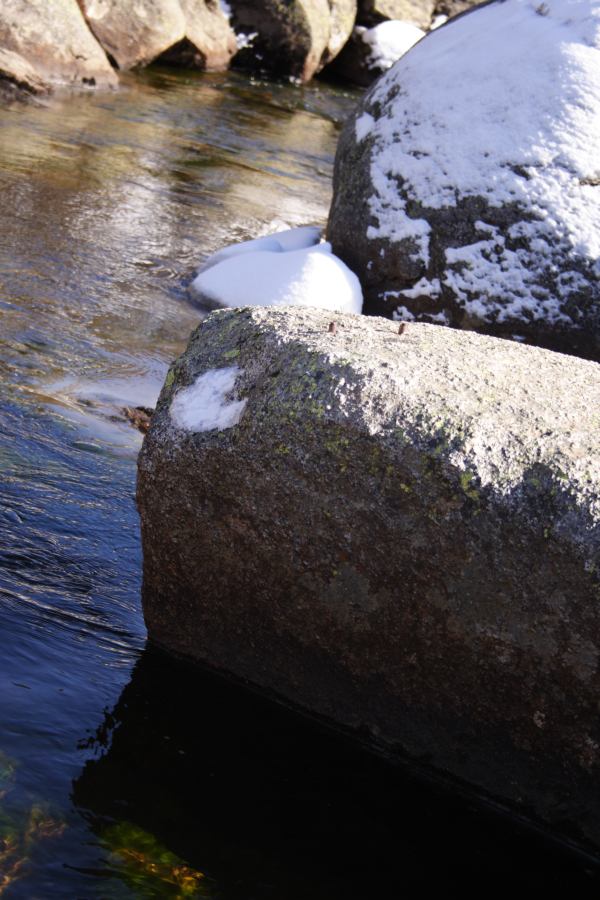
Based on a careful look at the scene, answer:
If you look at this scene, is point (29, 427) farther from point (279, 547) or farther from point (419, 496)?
point (419, 496)

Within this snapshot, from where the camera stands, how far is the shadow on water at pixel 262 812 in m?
2.70

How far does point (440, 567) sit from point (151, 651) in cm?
108

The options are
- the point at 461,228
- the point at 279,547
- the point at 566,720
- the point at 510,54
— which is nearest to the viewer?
the point at 566,720

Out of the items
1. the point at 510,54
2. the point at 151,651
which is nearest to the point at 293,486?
the point at 151,651

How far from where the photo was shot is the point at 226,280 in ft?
22.2

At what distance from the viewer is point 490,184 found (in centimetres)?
580

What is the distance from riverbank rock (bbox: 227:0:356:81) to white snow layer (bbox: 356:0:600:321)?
33.9 feet

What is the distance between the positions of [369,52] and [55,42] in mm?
7337

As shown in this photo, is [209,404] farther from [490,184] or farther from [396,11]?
[396,11]

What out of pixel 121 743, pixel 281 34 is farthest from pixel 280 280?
pixel 281 34

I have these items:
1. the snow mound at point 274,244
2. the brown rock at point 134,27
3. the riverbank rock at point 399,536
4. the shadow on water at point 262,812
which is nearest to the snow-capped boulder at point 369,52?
the brown rock at point 134,27

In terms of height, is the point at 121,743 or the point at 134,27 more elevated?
the point at 134,27

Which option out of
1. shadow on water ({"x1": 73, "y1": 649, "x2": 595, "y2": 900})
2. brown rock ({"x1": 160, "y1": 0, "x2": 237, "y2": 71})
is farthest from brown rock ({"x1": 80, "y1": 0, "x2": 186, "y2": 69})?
shadow on water ({"x1": 73, "y1": 649, "x2": 595, "y2": 900})

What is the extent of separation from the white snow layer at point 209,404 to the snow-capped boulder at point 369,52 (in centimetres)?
1598
